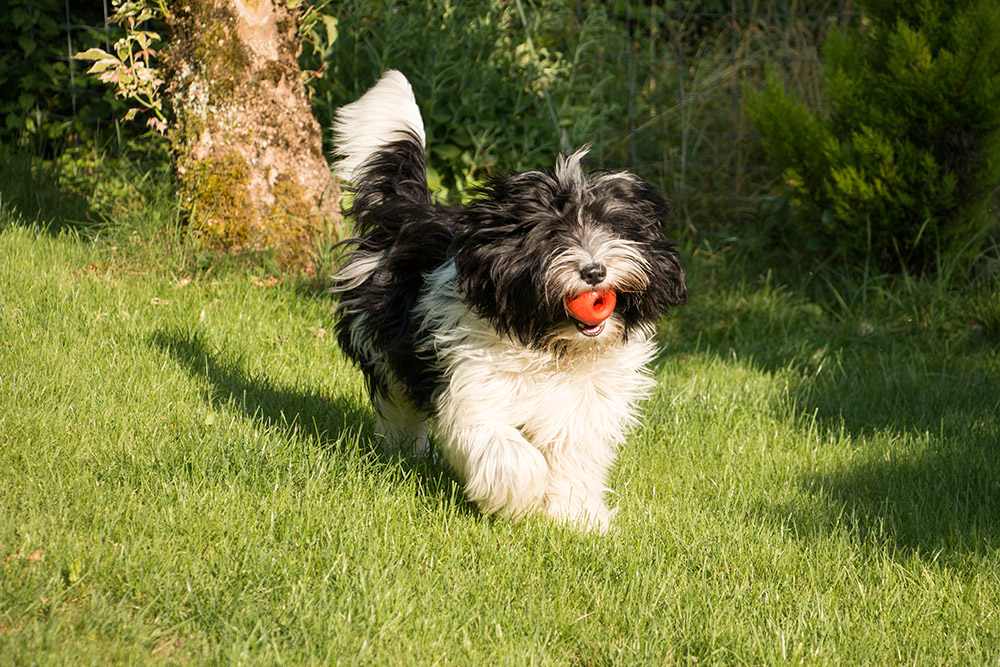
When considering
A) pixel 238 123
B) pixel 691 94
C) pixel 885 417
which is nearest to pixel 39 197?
pixel 238 123

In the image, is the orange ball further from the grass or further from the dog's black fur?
the grass

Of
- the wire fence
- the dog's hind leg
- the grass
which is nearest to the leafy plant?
the grass

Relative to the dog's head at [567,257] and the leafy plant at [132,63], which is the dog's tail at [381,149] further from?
the leafy plant at [132,63]

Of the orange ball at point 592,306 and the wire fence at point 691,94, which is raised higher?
the orange ball at point 592,306

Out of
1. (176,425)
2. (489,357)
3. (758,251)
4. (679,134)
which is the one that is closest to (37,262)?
(176,425)

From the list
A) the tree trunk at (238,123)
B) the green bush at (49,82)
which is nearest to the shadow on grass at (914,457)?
the tree trunk at (238,123)

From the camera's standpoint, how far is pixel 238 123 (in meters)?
5.68

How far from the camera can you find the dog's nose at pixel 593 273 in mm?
2961

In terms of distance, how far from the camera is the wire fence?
8.04m

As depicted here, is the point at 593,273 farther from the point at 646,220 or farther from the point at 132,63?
the point at 132,63

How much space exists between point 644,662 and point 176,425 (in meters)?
1.98

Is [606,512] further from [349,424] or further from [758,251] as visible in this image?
[758,251]

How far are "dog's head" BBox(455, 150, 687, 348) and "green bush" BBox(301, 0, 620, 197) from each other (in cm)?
347

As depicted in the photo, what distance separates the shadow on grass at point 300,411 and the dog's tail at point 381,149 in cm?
78
